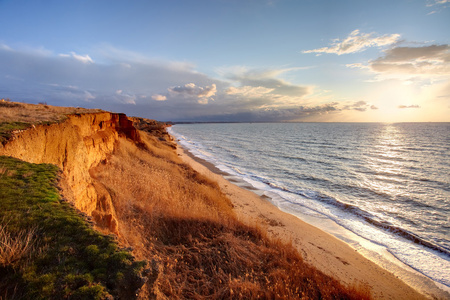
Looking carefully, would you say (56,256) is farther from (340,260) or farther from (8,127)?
(340,260)

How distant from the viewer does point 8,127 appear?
588cm

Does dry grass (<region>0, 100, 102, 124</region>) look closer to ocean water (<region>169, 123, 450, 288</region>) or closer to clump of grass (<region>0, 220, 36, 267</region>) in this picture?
clump of grass (<region>0, 220, 36, 267</region>)

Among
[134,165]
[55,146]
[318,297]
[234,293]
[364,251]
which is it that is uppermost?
[55,146]

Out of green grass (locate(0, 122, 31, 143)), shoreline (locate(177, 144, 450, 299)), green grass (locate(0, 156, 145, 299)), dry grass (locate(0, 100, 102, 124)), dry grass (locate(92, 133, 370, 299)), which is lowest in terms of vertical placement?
shoreline (locate(177, 144, 450, 299))

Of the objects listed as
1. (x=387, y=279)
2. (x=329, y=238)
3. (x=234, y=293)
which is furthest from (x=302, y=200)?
(x=234, y=293)

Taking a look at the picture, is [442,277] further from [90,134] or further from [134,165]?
[90,134]

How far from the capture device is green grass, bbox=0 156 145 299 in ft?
8.63

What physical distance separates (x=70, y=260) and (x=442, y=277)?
1085 cm

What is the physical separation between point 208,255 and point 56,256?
11.6 feet

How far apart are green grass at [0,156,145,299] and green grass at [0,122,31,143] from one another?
186 centimetres

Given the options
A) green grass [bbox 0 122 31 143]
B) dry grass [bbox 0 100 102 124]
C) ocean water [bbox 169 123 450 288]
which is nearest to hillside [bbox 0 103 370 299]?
green grass [bbox 0 122 31 143]

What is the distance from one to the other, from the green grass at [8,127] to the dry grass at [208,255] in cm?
343

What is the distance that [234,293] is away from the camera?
4.55 m

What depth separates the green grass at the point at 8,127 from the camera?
5.46 meters
